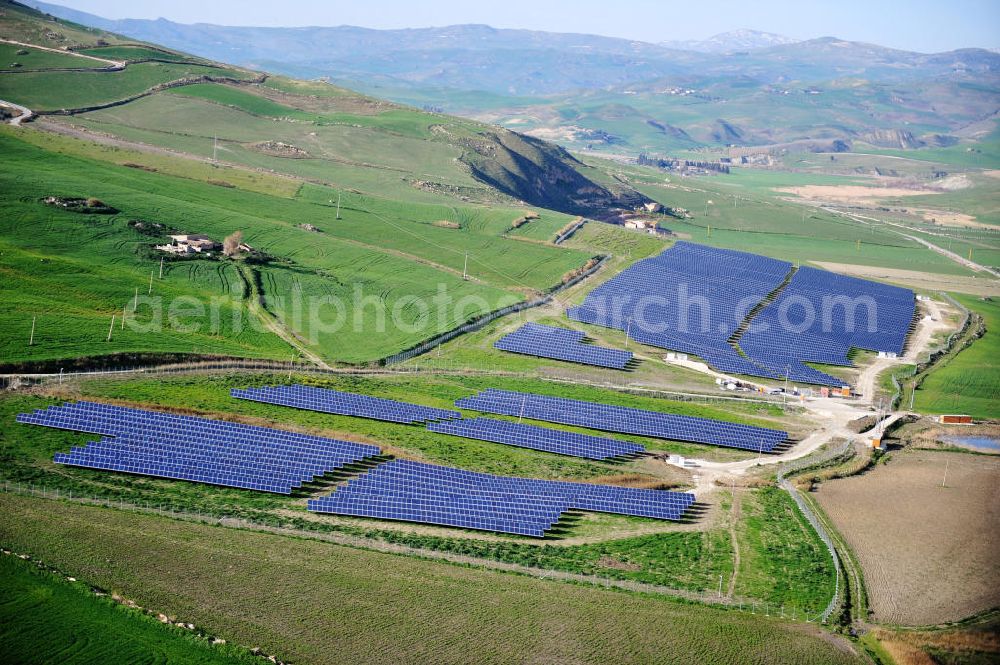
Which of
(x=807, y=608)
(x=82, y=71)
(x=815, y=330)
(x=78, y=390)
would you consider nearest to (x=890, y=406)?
(x=815, y=330)

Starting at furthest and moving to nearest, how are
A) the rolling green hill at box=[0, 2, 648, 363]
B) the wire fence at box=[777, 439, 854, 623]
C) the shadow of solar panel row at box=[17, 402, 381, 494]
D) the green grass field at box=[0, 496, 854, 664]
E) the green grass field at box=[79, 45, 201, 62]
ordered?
the green grass field at box=[79, 45, 201, 62] < the rolling green hill at box=[0, 2, 648, 363] < the shadow of solar panel row at box=[17, 402, 381, 494] < the wire fence at box=[777, 439, 854, 623] < the green grass field at box=[0, 496, 854, 664]

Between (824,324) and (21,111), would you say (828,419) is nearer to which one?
(824,324)

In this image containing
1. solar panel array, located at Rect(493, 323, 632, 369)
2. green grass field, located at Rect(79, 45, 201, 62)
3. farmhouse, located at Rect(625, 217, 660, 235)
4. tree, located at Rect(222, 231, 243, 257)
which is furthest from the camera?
green grass field, located at Rect(79, 45, 201, 62)

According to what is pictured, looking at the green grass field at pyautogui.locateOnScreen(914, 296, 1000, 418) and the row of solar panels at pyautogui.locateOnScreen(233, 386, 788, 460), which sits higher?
the green grass field at pyautogui.locateOnScreen(914, 296, 1000, 418)

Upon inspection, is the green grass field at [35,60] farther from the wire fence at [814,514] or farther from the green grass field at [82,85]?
the wire fence at [814,514]

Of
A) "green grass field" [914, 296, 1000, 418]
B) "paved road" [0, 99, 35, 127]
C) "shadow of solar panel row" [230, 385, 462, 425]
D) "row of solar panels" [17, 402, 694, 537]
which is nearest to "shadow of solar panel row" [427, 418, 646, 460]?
"shadow of solar panel row" [230, 385, 462, 425]

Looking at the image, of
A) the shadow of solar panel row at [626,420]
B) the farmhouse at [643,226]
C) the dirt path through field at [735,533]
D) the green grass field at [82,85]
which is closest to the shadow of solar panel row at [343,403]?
the shadow of solar panel row at [626,420]

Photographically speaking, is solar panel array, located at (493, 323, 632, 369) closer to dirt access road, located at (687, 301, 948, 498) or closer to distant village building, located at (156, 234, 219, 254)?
dirt access road, located at (687, 301, 948, 498)
